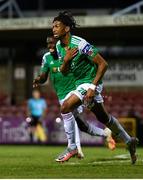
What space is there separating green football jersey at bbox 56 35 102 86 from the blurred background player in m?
11.8

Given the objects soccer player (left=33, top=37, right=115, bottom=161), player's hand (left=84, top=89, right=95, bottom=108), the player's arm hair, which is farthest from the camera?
soccer player (left=33, top=37, right=115, bottom=161)

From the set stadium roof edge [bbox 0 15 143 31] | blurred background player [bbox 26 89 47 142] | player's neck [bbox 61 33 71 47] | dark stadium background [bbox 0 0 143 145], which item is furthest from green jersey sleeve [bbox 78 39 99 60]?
dark stadium background [bbox 0 0 143 145]

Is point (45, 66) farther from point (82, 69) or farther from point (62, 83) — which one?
point (82, 69)

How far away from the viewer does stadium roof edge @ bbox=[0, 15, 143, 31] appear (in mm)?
21938

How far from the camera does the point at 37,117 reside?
22.5m

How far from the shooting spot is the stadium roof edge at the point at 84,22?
72.0ft

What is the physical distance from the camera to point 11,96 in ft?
87.0

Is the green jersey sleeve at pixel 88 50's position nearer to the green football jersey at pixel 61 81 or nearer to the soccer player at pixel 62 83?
the soccer player at pixel 62 83

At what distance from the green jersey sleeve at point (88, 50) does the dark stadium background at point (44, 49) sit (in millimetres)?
12563

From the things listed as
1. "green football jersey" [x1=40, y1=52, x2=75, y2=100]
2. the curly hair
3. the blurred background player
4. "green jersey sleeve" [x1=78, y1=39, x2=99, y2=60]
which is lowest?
the blurred background player

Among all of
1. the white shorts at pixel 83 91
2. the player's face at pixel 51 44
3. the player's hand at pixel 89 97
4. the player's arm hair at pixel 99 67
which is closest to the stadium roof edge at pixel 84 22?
the player's face at pixel 51 44

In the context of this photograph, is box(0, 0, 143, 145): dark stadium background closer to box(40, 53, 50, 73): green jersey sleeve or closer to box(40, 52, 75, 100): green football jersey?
box(40, 52, 75, 100): green football jersey

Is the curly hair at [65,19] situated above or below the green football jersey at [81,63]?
above

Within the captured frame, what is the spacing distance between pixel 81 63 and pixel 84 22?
12.3m
